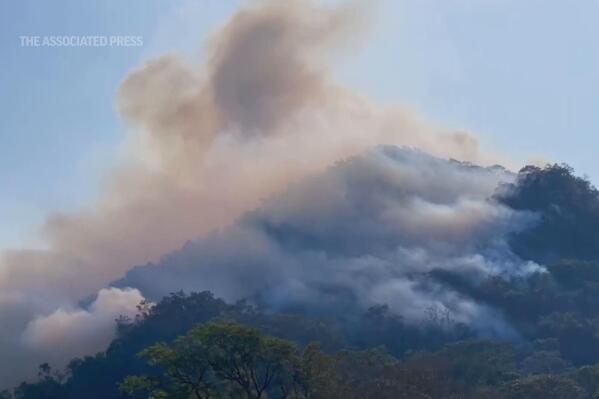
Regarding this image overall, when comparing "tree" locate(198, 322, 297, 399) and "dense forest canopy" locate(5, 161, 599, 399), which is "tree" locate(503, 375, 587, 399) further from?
"tree" locate(198, 322, 297, 399)

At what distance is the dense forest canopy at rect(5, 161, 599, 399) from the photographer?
46.0 meters

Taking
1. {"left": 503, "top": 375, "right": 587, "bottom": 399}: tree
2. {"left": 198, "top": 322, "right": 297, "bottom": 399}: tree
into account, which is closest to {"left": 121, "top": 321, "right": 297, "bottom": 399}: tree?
{"left": 198, "top": 322, "right": 297, "bottom": 399}: tree

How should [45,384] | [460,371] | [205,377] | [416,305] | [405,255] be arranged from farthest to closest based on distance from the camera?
[405,255] < [416,305] < [45,384] < [460,371] < [205,377]

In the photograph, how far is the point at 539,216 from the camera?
142 m

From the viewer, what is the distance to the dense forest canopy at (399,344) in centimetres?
4597

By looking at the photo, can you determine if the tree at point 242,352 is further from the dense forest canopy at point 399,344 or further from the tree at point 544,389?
the tree at point 544,389

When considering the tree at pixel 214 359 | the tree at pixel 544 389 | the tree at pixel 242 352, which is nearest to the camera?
the tree at pixel 214 359

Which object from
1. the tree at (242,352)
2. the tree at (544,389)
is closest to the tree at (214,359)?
the tree at (242,352)

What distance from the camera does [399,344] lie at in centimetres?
11175

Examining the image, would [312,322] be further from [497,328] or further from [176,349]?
[176,349]

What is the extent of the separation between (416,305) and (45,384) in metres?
51.1

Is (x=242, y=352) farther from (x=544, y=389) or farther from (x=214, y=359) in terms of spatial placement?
(x=544, y=389)

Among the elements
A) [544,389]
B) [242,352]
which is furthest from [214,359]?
[544,389]

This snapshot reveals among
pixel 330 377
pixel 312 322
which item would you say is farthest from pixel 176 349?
pixel 312 322
